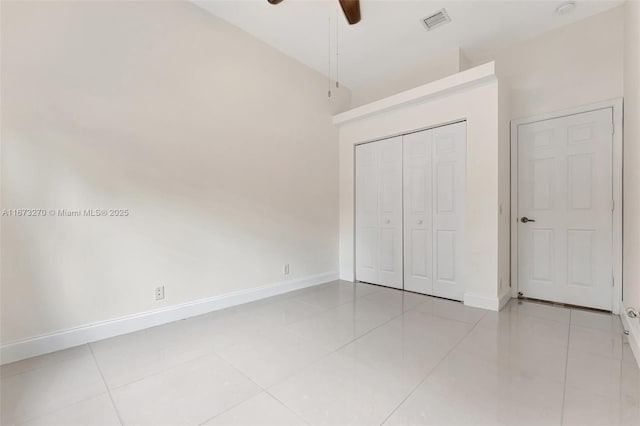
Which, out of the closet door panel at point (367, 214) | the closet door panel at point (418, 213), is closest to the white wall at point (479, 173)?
the closet door panel at point (418, 213)

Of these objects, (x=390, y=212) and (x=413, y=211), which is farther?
(x=390, y=212)

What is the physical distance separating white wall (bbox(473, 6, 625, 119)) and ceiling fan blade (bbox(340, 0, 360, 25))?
5.77 ft

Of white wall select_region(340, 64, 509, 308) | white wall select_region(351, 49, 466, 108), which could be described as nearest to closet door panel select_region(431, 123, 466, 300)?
white wall select_region(340, 64, 509, 308)

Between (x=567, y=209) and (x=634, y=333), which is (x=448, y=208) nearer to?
(x=567, y=209)

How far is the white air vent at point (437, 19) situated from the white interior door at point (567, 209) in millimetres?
1522

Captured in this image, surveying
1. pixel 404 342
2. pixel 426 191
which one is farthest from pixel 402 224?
pixel 404 342

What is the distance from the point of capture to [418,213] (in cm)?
346

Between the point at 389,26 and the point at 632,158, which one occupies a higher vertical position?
the point at 389,26

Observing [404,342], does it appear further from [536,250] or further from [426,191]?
[536,250]

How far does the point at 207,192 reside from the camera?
281cm

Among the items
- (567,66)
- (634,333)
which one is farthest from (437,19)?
(634,333)

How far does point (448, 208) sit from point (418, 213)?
0.37 metres

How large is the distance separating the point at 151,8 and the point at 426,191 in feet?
11.1

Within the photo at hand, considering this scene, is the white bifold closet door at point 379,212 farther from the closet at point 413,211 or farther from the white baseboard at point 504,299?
the white baseboard at point 504,299
